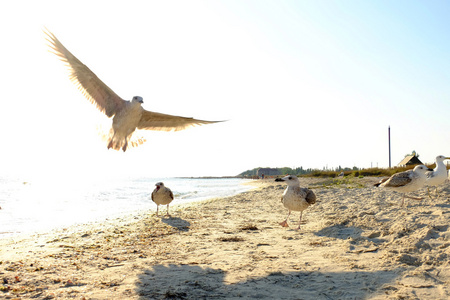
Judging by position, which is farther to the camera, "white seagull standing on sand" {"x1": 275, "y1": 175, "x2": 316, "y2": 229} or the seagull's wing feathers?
the seagull's wing feathers

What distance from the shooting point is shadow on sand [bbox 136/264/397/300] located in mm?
2902

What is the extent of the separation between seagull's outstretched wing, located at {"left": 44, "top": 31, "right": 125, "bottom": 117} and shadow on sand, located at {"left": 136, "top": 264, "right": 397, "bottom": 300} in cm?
534

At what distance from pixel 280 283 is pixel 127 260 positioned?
6.90 feet

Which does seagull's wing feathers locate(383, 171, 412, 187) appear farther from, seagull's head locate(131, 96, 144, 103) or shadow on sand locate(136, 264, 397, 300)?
seagull's head locate(131, 96, 144, 103)

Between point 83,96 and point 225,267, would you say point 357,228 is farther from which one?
point 83,96

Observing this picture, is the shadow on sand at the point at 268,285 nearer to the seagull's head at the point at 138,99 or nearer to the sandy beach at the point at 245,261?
the sandy beach at the point at 245,261

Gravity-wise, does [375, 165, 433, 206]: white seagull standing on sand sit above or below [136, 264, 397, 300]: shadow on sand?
above

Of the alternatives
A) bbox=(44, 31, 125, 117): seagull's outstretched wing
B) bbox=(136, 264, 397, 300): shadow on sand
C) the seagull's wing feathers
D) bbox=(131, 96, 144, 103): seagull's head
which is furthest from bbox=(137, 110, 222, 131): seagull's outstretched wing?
bbox=(136, 264, 397, 300): shadow on sand

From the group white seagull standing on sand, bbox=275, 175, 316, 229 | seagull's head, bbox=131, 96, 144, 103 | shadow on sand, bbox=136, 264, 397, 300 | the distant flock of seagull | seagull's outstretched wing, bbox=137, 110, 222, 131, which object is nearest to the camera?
shadow on sand, bbox=136, 264, 397, 300

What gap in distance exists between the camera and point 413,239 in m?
4.10

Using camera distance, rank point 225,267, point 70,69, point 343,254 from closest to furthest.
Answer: point 225,267
point 343,254
point 70,69

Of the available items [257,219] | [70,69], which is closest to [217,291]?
[257,219]

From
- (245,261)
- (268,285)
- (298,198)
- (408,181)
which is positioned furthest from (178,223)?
(408,181)

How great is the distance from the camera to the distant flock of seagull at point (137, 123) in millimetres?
6840
